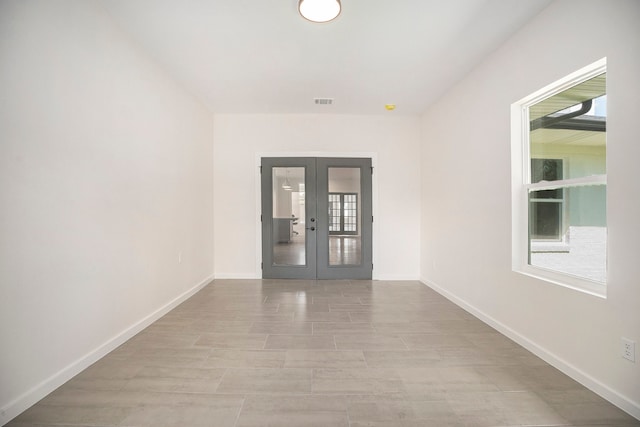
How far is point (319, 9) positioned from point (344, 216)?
Answer: 3.19 metres

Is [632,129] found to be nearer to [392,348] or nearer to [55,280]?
[392,348]

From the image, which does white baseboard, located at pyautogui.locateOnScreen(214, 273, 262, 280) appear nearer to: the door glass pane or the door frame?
the door frame

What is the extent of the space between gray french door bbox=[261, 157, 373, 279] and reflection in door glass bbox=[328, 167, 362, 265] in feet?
0.06

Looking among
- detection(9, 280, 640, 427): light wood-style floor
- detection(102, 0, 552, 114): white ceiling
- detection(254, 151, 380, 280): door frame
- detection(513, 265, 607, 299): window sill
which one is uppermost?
detection(102, 0, 552, 114): white ceiling

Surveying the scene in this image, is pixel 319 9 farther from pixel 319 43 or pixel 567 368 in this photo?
pixel 567 368

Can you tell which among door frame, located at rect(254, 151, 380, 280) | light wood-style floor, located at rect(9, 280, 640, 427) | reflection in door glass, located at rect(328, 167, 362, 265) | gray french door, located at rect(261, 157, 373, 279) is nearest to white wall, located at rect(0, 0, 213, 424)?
light wood-style floor, located at rect(9, 280, 640, 427)

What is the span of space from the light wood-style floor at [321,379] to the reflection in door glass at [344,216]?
1776 mm

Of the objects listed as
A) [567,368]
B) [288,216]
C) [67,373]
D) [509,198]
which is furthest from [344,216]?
[67,373]

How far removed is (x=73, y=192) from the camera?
1.83m

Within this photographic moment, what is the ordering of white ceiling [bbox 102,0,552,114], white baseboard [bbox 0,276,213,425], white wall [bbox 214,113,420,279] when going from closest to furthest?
white baseboard [bbox 0,276,213,425] < white ceiling [bbox 102,0,552,114] < white wall [bbox 214,113,420,279]

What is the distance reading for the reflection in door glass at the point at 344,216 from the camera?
4.50 metres

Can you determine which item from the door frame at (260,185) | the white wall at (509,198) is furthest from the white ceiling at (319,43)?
the door frame at (260,185)

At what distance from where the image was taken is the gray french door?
14.5 ft

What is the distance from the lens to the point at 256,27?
227 centimetres
